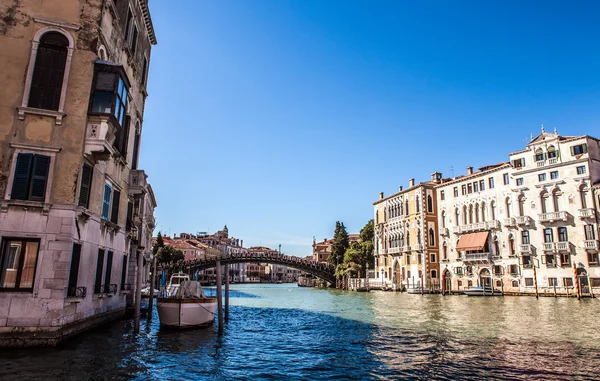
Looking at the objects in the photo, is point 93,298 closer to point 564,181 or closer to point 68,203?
point 68,203

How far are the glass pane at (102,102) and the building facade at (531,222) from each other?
107 feet

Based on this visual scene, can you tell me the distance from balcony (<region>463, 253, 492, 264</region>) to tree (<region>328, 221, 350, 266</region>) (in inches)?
983

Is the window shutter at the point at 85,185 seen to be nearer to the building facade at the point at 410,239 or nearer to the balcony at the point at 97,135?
the balcony at the point at 97,135

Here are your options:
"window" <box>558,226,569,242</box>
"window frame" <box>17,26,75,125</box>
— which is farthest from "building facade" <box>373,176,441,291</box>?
"window frame" <box>17,26,75,125</box>

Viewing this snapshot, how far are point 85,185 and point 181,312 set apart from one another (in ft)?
19.4

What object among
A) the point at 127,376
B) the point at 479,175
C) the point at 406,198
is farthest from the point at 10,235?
the point at 406,198

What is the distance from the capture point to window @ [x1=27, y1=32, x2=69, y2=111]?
10297 millimetres

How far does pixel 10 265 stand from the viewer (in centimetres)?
942

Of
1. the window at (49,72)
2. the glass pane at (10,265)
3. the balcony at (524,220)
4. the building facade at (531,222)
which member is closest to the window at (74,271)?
the glass pane at (10,265)

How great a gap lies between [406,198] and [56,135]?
4219cm

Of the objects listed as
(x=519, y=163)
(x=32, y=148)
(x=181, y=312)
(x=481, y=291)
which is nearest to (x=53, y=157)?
(x=32, y=148)

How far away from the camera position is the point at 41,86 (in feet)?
34.1

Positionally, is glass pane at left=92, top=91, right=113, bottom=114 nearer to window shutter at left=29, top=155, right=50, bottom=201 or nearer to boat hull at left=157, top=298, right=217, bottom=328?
window shutter at left=29, top=155, right=50, bottom=201

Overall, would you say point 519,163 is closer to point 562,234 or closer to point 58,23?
point 562,234
